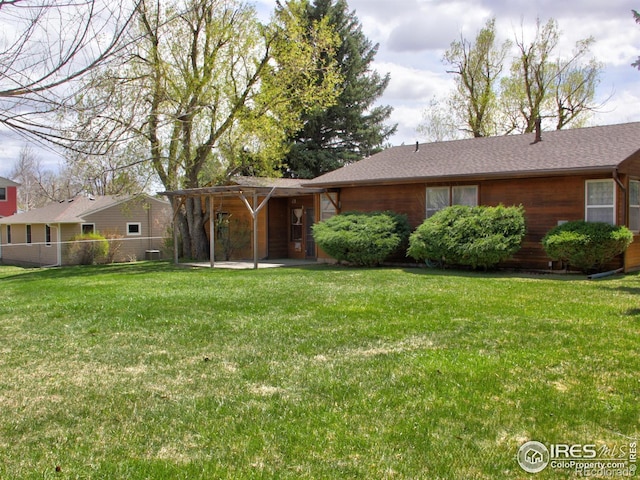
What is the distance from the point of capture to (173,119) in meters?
5.78

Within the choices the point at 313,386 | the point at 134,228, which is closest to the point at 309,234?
the point at 134,228

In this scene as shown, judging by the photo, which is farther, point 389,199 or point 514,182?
point 389,199

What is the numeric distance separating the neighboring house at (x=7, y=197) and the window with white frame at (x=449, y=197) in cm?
3890

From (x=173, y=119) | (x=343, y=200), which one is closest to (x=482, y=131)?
(x=343, y=200)

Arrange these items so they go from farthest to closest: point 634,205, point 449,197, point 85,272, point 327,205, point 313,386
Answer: point 327,205
point 85,272
point 449,197
point 634,205
point 313,386

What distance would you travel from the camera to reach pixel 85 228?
30.0 m

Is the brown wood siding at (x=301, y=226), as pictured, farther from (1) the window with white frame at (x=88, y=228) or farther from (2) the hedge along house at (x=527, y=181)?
(1) the window with white frame at (x=88, y=228)

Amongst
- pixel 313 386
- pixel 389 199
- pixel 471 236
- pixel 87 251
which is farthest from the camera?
pixel 87 251

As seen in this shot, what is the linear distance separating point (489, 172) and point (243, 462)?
13.1 m

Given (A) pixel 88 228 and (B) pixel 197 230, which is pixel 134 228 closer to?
(A) pixel 88 228

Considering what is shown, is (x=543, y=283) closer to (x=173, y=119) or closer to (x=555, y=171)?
(x=555, y=171)

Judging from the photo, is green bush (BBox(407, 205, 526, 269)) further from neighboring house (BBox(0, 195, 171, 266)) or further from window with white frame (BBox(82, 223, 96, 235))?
window with white frame (BBox(82, 223, 96, 235))

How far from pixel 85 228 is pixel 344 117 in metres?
14.8

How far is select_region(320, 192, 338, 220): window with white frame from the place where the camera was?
1964 centimetres
